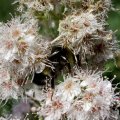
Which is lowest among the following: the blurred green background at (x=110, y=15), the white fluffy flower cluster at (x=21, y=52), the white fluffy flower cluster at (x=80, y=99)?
the white fluffy flower cluster at (x=80, y=99)

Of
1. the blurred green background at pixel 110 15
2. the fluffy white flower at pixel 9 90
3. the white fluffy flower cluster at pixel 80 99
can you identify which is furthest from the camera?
the blurred green background at pixel 110 15

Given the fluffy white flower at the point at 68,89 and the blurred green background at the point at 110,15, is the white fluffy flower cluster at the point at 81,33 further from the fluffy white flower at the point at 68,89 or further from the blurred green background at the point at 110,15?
the blurred green background at the point at 110,15

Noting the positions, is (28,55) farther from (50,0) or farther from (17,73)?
(50,0)

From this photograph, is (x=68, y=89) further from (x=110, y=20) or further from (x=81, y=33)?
(x=110, y=20)

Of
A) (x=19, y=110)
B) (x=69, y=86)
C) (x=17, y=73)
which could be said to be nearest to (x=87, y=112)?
(x=69, y=86)

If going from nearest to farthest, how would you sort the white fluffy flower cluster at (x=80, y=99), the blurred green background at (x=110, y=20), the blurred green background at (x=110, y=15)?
the white fluffy flower cluster at (x=80, y=99)
the blurred green background at (x=110, y=20)
the blurred green background at (x=110, y=15)

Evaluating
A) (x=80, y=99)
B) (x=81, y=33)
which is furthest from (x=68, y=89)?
(x=81, y=33)

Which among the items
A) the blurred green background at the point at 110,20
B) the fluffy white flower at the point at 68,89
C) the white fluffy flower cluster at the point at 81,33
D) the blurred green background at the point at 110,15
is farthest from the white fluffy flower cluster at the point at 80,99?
the blurred green background at the point at 110,15

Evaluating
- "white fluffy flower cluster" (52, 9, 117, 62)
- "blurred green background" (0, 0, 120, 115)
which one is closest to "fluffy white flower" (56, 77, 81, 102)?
"white fluffy flower cluster" (52, 9, 117, 62)
